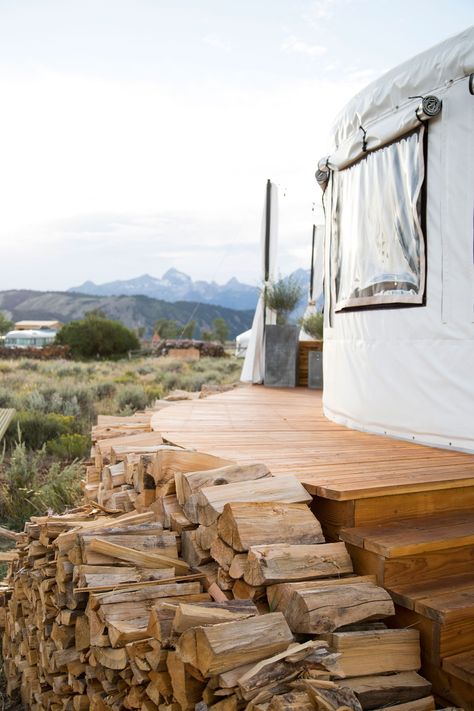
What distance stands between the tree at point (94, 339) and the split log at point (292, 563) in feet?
62.8

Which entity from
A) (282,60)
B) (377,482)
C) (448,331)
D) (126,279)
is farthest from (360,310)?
(126,279)

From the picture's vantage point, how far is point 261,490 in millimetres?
2311

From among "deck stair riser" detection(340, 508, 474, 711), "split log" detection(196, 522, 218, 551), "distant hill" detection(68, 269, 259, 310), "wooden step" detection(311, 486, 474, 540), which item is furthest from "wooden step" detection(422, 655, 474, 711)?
"distant hill" detection(68, 269, 259, 310)

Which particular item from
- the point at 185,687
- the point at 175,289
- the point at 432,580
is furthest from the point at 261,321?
the point at 175,289

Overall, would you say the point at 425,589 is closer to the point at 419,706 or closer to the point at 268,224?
the point at 419,706

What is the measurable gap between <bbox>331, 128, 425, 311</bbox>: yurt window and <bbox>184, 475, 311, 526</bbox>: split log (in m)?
1.60

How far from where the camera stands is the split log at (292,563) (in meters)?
1.92

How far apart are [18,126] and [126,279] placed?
127 metres

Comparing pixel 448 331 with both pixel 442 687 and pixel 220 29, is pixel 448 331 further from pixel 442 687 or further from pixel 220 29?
pixel 220 29

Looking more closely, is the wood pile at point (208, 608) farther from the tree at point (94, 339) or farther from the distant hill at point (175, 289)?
the distant hill at point (175, 289)

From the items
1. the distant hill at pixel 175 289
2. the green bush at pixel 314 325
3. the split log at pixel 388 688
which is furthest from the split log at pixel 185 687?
the distant hill at pixel 175 289

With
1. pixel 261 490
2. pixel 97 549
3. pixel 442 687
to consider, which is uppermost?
pixel 261 490

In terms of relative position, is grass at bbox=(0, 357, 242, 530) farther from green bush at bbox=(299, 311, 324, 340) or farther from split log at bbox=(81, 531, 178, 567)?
green bush at bbox=(299, 311, 324, 340)

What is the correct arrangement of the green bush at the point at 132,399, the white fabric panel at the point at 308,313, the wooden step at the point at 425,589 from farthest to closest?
1. the green bush at the point at 132,399
2. the white fabric panel at the point at 308,313
3. the wooden step at the point at 425,589
